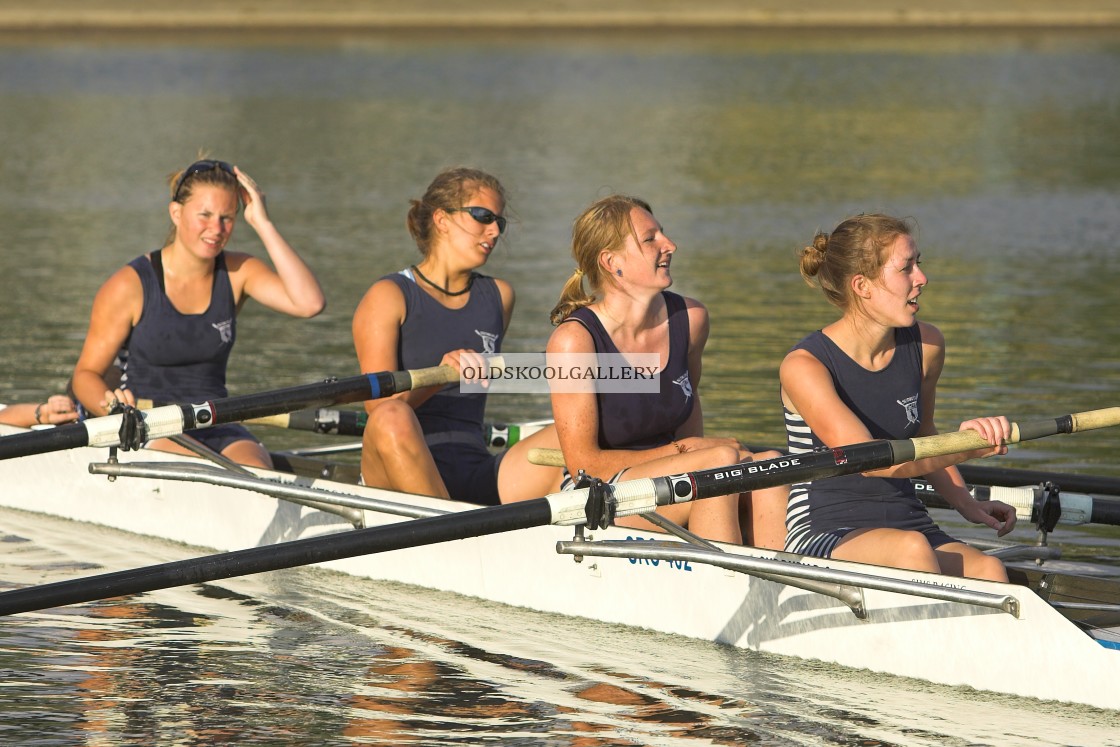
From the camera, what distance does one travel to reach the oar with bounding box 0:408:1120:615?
19.0ft

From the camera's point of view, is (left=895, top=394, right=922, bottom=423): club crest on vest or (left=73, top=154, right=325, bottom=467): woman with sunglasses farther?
(left=73, top=154, right=325, bottom=467): woman with sunglasses

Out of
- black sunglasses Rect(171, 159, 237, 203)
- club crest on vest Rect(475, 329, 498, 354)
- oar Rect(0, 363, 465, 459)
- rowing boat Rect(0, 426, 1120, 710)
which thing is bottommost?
rowing boat Rect(0, 426, 1120, 710)

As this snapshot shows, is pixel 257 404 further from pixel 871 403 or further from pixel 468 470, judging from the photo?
pixel 871 403

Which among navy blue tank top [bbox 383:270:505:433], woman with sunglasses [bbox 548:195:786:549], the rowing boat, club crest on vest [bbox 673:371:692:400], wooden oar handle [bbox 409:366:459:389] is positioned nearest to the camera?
the rowing boat

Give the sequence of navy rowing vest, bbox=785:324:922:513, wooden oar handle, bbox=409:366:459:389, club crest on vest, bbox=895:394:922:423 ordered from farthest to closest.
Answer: wooden oar handle, bbox=409:366:459:389 < club crest on vest, bbox=895:394:922:423 < navy rowing vest, bbox=785:324:922:513

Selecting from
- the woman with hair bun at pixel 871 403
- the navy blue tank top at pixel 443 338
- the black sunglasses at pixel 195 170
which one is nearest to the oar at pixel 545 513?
the woman with hair bun at pixel 871 403

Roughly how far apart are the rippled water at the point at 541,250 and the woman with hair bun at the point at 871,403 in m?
0.50

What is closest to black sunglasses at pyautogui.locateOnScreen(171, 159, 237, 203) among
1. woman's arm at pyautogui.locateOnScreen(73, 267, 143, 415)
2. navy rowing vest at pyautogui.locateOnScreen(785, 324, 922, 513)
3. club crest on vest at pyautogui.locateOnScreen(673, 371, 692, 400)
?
woman's arm at pyautogui.locateOnScreen(73, 267, 143, 415)

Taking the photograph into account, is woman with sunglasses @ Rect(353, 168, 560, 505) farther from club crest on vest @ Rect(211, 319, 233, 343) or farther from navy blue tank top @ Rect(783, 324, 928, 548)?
navy blue tank top @ Rect(783, 324, 928, 548)

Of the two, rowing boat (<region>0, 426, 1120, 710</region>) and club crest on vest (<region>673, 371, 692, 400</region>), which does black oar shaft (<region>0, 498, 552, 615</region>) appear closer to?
rowing boat (<region>0, 426, 1120, 710</region>)

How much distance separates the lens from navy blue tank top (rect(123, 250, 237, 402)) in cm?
856

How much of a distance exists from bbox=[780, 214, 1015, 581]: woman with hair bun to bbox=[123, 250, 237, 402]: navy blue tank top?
3.21 m

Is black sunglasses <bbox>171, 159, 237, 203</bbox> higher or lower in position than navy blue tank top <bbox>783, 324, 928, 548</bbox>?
higher

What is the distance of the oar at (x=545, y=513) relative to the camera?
5785 mm
